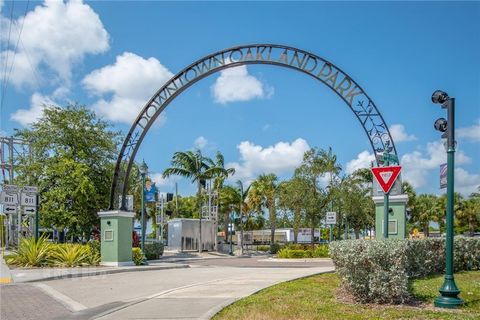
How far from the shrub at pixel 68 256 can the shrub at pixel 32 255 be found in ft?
0.96

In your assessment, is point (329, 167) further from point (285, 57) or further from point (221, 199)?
point (285, 57)

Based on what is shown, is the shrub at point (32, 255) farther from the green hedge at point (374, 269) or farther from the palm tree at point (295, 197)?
the palm tree at point (295, 197)

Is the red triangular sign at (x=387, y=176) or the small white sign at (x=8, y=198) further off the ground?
the red triangular sign at (x=387, y=176)

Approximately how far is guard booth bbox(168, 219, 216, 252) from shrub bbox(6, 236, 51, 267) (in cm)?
2245

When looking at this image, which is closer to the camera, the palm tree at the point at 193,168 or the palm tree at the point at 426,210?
the palm tree at the point at 193,168

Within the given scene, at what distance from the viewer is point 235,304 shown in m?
10.4

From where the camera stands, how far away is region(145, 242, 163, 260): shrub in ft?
102

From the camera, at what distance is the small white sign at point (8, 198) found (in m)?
21.3

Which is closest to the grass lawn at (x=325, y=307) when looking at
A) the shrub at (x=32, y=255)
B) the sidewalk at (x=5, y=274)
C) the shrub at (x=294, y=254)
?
the sidewalk at (x=5, y=274)

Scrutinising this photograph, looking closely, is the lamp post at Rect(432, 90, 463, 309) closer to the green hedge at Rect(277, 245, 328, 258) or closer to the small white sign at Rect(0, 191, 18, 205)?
the small white sign at Rect(0, 191, 18, 205)

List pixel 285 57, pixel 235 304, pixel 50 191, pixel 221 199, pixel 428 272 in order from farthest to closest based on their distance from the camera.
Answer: pixel 221 199, pixel 50 191, pixel 285 57, pixel 428 272, pixel 235 304

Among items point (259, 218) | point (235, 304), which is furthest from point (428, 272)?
point (259, 218)

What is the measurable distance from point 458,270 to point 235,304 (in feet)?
31.7

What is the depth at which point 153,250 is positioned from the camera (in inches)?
1277
